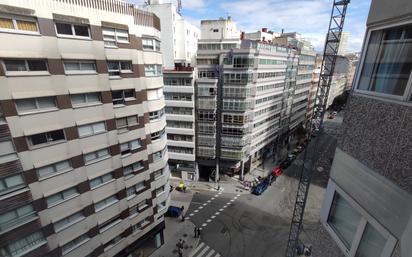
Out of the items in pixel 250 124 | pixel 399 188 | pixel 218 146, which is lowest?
pixel 218 146

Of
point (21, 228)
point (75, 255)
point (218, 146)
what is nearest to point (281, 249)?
point (218, 146)

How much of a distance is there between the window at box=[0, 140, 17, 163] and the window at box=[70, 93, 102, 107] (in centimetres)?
466

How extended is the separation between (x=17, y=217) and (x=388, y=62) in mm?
22013

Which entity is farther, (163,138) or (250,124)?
(250,124)

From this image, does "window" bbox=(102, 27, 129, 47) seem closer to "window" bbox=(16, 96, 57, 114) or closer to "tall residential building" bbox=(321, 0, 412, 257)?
"window" bbox=(16, 96, 57, 114)

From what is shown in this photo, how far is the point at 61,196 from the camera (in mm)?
17062

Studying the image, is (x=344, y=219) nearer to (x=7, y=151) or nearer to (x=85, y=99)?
(x=85, y=99)

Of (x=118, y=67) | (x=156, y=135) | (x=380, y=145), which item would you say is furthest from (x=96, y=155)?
(x=380, y=145)

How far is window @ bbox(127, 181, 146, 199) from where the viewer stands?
2243 centimetres

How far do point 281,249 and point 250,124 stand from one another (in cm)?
2203

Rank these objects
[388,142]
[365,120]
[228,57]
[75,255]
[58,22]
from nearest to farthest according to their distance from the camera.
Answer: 1. [388,142]
2. [365,120]
3. [58,22]
4. [75,255]
5. [228,57]

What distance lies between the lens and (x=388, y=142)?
16.2ft

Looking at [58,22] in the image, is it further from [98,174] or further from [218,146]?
[218,146]

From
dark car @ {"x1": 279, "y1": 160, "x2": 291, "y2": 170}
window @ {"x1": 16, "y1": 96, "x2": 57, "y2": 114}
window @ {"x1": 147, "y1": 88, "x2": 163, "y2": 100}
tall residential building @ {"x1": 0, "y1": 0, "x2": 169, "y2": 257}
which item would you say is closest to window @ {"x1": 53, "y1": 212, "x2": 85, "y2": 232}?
tall residential building @ {"x1": 0, "y1": 0, "x2": 169, "y2": 257}
